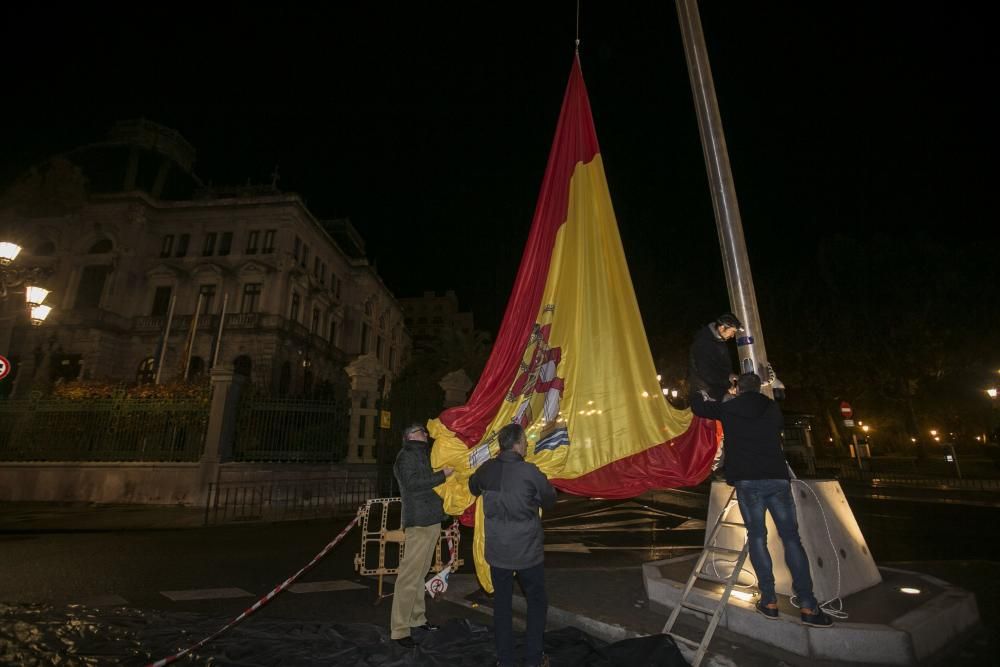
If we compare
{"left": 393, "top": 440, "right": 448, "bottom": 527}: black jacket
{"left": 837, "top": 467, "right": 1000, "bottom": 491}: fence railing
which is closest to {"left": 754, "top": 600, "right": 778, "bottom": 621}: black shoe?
{"left": 393, "top": 440, "right": 448, "bottom": 527}: black jacket

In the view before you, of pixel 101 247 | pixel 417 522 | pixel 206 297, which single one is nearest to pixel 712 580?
pixel 417 522

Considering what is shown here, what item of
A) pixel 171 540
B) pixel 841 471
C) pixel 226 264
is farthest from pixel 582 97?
pixel 226 264

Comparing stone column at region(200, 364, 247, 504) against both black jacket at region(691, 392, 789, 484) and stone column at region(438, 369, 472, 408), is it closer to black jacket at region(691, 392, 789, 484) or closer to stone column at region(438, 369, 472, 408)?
stone column at region(438, 369, 472, 408)

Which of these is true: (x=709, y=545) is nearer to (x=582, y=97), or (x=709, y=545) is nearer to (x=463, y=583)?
(x=463, y=583)

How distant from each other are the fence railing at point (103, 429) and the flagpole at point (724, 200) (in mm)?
15521

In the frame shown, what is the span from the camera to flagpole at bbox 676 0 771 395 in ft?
15.0

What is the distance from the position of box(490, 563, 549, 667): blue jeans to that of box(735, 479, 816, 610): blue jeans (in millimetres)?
1826

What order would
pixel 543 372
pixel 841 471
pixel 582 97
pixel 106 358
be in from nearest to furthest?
pixel 543 372 < pixel 582 97 < pixel 841 471 < pixel 106 358

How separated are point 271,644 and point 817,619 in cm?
456

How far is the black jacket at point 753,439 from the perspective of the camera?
3971 mm

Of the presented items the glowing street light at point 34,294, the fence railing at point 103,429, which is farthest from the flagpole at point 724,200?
the fence railing at point 103,429

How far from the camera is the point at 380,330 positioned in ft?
167

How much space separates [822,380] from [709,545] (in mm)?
30175

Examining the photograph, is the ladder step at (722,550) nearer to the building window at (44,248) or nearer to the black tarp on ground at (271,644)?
the black tarp on ground at (271,644)
